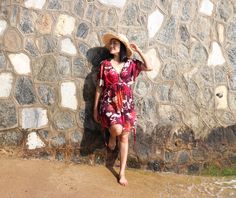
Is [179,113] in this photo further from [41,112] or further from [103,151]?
Answer: [41,112]

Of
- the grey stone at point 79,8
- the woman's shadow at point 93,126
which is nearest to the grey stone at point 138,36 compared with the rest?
the woman's shadow at point 93,126

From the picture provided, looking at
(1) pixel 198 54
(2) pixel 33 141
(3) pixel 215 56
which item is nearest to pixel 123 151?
(2) pixel 33 141

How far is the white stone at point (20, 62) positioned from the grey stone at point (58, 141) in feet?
2.97

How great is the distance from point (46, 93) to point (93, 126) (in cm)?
71

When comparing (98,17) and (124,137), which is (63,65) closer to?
(98,17)

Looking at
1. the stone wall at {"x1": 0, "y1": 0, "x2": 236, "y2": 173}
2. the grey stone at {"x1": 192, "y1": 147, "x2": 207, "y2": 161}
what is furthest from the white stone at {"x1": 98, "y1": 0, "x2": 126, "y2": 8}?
the grey stone at {"x1": 192, "y1": 147, "x2": 207, "y2": 161}

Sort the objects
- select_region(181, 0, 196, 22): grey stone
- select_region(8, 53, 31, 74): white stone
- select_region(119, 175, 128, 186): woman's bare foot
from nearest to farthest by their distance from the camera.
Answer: select_region(119, 175, 128, 186): woman's bare foot, select_region(8, 53, 31, 74): white stone, select_region(181, 0, 196, 22): grey stone

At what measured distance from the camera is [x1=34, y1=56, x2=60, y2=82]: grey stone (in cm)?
550

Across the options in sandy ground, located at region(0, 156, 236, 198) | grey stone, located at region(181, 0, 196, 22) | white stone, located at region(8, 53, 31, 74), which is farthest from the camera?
grey stone, located at region(181, 0, 196, 22)

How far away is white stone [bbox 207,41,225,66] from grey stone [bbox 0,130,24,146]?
102 inches

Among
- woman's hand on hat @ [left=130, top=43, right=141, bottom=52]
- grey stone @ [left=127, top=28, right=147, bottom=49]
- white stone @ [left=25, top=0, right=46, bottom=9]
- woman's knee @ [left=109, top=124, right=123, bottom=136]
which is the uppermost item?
white stone @ [left=25, top=0, right=46, bottom=9]

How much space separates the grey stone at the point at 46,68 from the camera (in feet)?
18.0

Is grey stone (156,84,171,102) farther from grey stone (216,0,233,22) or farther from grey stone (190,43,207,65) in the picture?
grey stone (216,0,233,22)

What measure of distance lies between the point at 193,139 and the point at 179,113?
1.29ft
